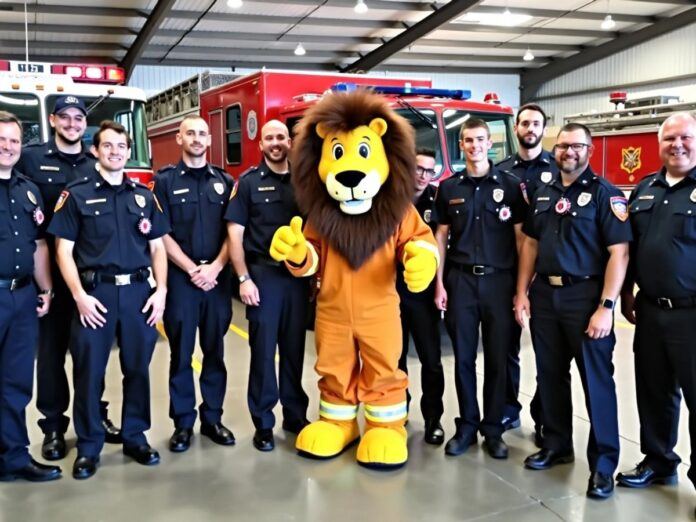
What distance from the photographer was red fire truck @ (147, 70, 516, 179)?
630 cm

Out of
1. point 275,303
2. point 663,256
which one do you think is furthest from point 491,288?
point 275,303

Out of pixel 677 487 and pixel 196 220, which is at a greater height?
pixel 196 220

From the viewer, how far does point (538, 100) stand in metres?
23.2

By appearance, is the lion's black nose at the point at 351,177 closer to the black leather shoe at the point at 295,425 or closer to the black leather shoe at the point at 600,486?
the black leather shoe at the point at 295,425

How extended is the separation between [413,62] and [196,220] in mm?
18051

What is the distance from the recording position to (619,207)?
3.41 metres

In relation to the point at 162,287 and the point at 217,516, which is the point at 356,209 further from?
the point at 217,516

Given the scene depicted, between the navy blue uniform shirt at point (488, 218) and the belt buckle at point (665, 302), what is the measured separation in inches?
33.2

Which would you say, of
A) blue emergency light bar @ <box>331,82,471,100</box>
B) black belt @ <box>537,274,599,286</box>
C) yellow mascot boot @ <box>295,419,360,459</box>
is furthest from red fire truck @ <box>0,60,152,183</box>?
black belt @ <box>537,274,599,286</box>

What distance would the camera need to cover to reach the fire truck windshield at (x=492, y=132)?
6336 millimetres

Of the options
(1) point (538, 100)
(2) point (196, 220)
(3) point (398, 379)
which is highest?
(1) point (538, 100)

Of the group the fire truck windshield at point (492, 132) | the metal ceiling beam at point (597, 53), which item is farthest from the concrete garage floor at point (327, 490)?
the metal ceiling beam at point (597, 53)

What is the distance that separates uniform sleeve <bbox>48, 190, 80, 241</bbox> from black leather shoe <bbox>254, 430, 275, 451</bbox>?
1568mm

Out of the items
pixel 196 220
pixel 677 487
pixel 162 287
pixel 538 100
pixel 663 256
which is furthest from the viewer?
pixel 538 100
